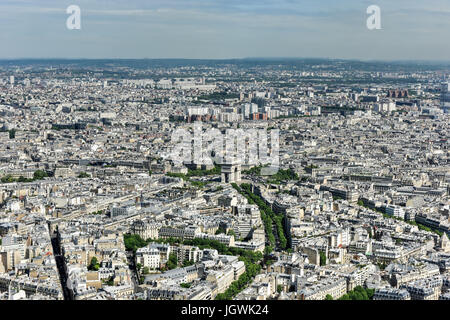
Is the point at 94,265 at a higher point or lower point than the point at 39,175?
lower

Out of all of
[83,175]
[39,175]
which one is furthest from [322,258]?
[39,175]

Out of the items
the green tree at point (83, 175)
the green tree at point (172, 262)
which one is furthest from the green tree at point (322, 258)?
the green tree at point (83, 175)

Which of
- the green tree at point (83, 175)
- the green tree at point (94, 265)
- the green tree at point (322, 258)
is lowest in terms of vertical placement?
the green tree at point (322, 258)

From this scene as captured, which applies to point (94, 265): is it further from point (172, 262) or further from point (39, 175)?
point (39, 175)

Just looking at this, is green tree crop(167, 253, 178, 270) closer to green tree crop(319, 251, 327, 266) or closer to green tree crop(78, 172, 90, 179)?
green tree crop(319, 251, 327, 266)

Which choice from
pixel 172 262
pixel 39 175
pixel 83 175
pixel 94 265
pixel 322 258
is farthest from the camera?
pixel 83 175

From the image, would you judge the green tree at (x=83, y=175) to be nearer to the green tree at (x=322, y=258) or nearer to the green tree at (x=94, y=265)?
the green tree at (x=94, y=265)

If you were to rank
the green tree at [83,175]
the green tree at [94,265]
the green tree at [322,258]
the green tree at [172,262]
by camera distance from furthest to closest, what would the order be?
the green tree at [83,175]
the green tree at [322,258]
the green tree at [172,262]
the green tree at [94,265]

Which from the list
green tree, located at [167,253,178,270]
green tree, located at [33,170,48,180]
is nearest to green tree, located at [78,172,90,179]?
green tree, located at [33,170,48,180]

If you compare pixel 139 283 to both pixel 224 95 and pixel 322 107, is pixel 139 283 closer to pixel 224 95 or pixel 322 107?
pixel 322 107
